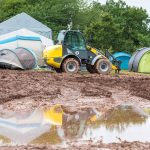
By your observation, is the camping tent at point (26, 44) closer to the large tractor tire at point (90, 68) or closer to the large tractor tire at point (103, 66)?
the large tractor tire at point (90, 68)

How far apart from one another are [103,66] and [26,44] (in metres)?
6.91

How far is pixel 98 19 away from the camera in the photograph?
67438 mm

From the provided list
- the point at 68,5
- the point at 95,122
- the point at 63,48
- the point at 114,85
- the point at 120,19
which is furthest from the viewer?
the point at 68,5

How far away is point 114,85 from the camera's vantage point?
21391 mm

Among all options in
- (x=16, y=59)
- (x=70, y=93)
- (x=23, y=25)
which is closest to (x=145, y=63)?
(x=16, y=59)

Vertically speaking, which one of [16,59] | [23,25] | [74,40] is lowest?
[16,59]

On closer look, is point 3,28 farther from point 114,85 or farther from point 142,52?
point 114,85

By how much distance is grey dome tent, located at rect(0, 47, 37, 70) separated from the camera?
2933 centimetres

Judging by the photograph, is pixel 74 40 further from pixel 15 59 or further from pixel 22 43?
pixel 22 43

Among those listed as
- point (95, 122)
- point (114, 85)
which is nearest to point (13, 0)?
point (114, 85)

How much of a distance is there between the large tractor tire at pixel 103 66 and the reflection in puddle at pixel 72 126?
14234 millimetres

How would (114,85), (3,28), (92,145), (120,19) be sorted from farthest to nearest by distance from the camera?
(120,19), (3,28), (114,85), (92,145)

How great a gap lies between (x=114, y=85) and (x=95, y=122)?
9028 millimetres

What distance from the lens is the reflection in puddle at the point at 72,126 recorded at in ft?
33.2
